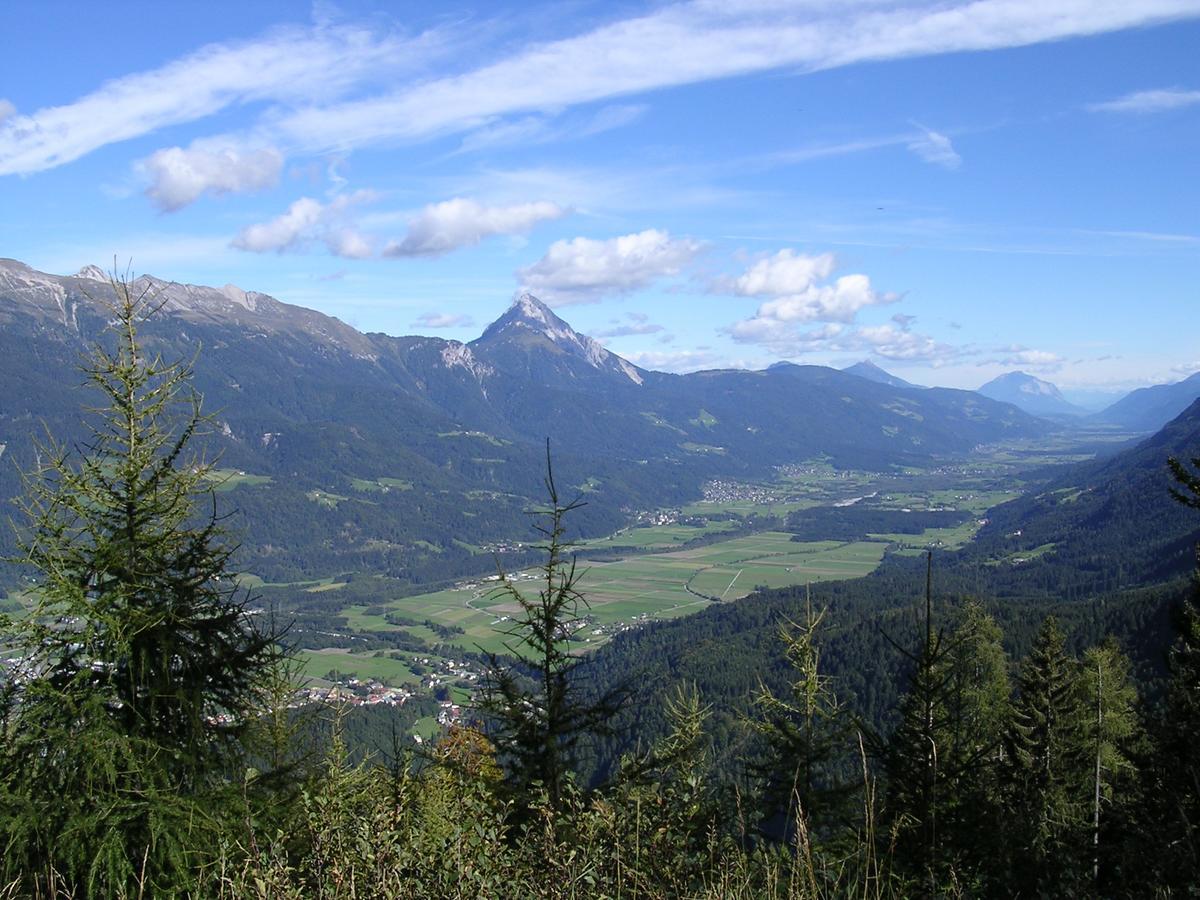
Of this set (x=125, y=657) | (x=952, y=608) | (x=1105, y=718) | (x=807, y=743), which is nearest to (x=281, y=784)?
(x=125, y=657)

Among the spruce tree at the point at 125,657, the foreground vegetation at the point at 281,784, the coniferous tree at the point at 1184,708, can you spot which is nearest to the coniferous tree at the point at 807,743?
the foreground vegetation at the point at 281,784

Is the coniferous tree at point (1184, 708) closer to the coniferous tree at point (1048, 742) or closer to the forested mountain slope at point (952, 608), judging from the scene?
the coniferous tree at point (1048, 742)

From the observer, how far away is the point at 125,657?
693 centimetres

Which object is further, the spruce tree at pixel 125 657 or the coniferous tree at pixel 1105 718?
the coniferous tree at pixel 1105 718

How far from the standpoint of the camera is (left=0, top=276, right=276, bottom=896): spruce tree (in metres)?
6.11

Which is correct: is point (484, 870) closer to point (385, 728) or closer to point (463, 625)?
point (385, 728)

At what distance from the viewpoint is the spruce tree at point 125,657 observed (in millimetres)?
6113

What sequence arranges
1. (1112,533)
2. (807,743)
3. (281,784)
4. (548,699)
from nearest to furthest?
(281,784), (548,699), (807,743), (1112,533)

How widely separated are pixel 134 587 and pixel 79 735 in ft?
4.15

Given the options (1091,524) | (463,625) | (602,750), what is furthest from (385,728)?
(1091,524)

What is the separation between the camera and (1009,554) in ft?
500

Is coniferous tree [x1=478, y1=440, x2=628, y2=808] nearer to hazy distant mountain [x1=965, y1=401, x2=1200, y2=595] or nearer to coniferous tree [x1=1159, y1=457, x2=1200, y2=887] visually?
coniferous tree [x1=1159, y1=457, x2=1200, y2=887]

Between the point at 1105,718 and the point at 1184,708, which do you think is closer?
the point at 1184,708

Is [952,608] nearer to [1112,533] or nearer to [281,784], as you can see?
[281,784]
